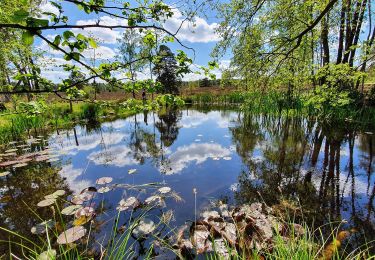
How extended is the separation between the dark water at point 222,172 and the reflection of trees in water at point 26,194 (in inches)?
0.8

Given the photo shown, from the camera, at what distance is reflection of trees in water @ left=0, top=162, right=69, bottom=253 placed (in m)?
3.67

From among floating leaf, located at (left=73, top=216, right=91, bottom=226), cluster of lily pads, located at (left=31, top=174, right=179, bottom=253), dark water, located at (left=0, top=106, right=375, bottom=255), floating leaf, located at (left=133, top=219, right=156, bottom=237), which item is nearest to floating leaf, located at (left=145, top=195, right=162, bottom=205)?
cluster of lily pads, located at (left=31, top=174, right=179, bottom=253)

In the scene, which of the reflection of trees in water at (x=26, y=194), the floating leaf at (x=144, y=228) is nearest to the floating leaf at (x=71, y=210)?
the reflection of trees in water at (x=26, y=194)

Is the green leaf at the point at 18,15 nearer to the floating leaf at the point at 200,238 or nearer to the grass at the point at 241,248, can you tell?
the grass at the point at 241,248

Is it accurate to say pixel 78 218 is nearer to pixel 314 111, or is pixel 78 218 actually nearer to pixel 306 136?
pixel 306 136

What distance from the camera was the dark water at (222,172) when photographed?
4.03 metres

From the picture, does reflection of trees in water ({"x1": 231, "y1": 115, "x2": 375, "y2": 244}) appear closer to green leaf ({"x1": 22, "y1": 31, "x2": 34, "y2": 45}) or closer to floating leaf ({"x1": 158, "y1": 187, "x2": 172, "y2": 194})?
floating leaf ({"x1": 158, "y1": 187, "x2": 172, "y2": 194})

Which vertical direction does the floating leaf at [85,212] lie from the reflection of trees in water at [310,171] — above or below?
above

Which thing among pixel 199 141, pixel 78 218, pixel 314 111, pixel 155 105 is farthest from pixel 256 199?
pixel 314 111

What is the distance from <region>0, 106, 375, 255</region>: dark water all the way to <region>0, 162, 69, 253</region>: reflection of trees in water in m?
0.02

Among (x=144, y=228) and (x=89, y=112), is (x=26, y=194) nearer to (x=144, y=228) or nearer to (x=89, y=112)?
(x=144, y=228)

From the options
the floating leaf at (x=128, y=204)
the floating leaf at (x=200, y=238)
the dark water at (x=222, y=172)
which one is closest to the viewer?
the floating leaf at (x=200, y=238)

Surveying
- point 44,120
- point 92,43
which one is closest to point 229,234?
point 92,43

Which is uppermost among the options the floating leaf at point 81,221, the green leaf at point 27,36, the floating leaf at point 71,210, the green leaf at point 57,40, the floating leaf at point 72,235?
the green leaf at point 57,40
